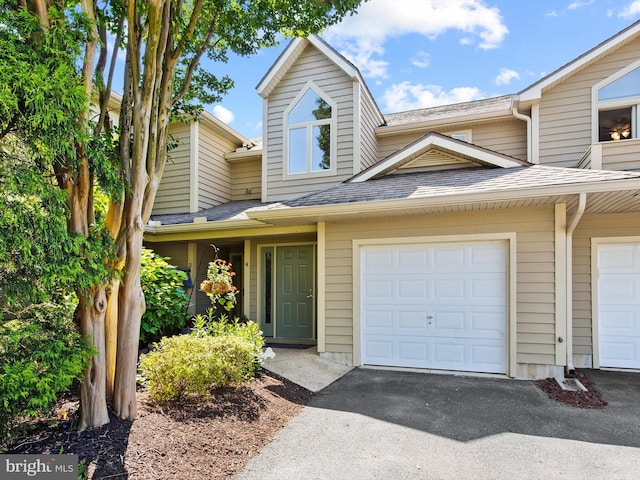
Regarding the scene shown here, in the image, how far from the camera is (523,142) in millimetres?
8148

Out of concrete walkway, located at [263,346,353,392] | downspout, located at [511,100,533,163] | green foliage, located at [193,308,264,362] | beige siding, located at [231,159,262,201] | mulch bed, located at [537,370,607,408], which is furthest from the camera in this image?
beige siding, located at [231,159,262,201]

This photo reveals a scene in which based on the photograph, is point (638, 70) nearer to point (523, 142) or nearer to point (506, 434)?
point (523, 142)

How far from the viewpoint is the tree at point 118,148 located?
9.85 feet

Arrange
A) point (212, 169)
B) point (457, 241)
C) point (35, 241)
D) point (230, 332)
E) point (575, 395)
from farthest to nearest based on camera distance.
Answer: point (212, 169)
point (457, 241)
point (230, 332)
point (575, 395)
point (35, 241)

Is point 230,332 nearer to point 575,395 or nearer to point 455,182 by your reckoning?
point 455,182

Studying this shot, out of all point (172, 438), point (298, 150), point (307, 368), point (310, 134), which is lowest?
point (307, 368)

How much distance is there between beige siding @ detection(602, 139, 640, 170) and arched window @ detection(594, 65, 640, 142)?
1.27 m

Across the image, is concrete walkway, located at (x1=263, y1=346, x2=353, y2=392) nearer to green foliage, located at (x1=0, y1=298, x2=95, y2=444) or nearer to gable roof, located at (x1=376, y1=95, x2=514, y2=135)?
green foliage, located at (x1=0, y1=298, x2=95, y2=444)

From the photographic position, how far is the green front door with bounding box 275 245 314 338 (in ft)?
28.5

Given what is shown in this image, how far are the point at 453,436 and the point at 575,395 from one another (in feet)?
7.63

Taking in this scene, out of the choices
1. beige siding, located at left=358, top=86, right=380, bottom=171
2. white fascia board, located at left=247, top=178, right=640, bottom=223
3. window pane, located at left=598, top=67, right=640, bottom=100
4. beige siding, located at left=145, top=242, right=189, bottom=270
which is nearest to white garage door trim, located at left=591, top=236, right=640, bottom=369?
white fascia board, located at left=247, top=178, right=640, bottom=223

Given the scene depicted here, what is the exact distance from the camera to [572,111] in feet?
24.7

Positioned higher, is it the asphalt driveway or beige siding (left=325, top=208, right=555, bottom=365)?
beige siding (left=325, top=208, right=555, bottom=365)

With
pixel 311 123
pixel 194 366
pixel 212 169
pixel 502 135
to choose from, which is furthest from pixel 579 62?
pixel 194 366
